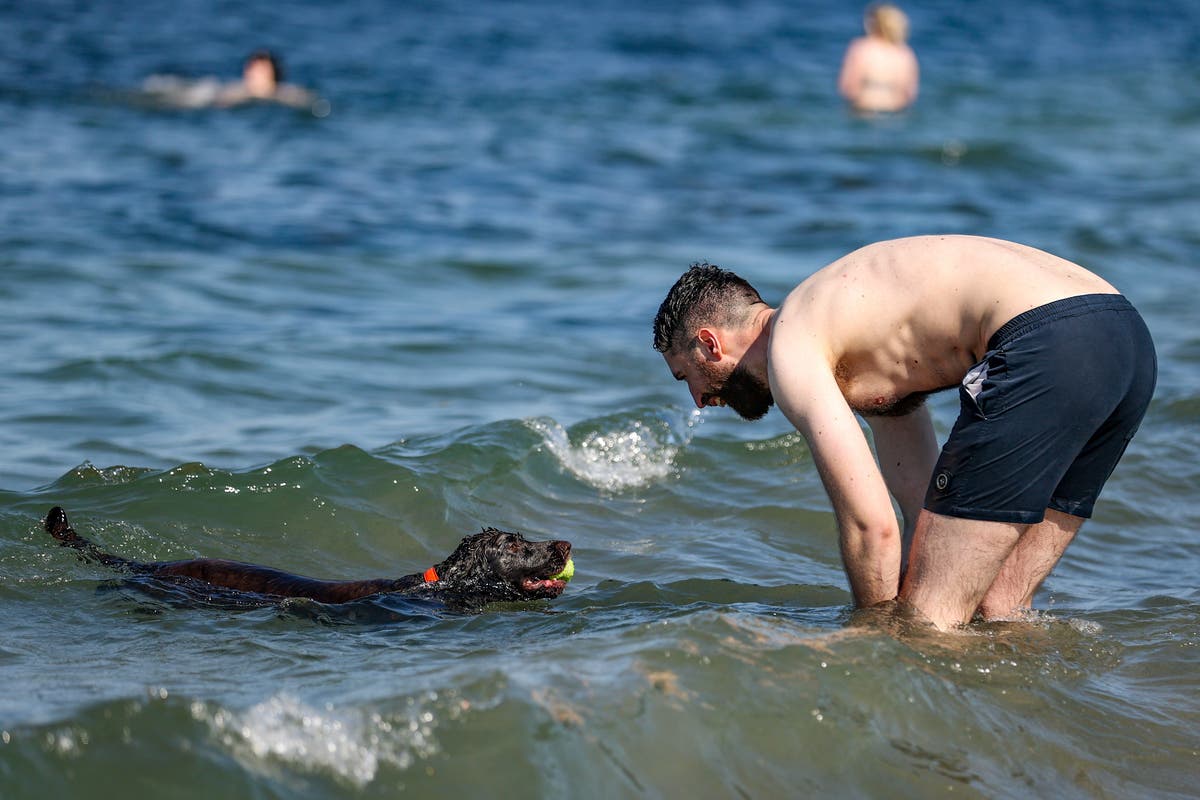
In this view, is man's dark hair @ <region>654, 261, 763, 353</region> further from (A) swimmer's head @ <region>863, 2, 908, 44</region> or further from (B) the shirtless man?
(A) swimmer's head @ <region>863, 2, 908, 44</region>

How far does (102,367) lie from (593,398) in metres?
3.32

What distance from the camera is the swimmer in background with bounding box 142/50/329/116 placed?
20.2 metres

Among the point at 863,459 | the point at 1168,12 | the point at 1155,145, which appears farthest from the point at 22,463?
the point at 1168,12

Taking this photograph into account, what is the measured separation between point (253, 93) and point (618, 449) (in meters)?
14.2

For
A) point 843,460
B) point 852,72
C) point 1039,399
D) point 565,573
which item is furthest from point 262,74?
point 1039,399

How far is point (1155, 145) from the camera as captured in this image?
67.5 feet

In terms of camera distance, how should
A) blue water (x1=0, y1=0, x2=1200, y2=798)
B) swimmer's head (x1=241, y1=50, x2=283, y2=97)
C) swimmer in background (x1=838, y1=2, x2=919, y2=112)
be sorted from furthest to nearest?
1. swimmer's head (x1=241, y1=50, x2=283, y2=97)
2. swimmer in background (x1=838, y1=2, x2=919, y2=112)
3. blue water (x1=0, y1=0, x2=1200, y2=798)

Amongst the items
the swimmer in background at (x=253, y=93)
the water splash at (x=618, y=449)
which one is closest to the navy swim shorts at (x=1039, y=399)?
the water splash at (x=618, y=449)

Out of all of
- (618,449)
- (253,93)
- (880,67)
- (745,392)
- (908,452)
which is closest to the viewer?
(745,392)

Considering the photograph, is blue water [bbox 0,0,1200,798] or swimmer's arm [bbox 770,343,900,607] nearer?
blue water [bbox 0,0,1200,798]

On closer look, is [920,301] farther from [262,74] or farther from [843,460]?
Result: [262,74]

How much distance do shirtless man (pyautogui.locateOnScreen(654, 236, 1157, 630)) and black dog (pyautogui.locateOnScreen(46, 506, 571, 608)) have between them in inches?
42.4

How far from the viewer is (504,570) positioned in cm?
559

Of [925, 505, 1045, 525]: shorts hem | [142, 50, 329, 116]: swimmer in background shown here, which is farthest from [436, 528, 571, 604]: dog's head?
[142, 50, 329, 116]: swimmer in background
